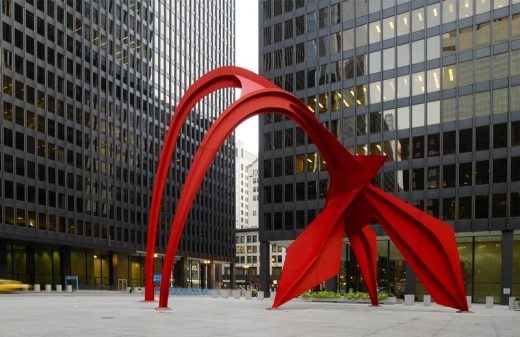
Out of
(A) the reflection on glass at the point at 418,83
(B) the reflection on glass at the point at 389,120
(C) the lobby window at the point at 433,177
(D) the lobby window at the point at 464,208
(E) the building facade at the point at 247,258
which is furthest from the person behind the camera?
(E) the building facade at the point at 247,258

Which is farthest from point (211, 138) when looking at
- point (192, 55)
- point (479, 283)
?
point (192, 55)

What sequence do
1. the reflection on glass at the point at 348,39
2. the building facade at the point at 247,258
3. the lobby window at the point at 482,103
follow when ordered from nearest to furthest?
the lobby window at the point at 482,103 < the reflection on glass at the point at 348,39 < the building facade at the point at 247,258

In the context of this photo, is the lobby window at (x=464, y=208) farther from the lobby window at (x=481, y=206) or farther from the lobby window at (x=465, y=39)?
the lobby window at (x=465, y=39)

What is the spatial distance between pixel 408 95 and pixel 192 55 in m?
66.6

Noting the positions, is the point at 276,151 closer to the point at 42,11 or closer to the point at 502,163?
the point at 502,163

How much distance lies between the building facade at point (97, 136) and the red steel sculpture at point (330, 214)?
42206 millimetres

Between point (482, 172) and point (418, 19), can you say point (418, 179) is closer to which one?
point (482, 172)

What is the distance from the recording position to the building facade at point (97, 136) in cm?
6488

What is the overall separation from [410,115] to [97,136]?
4603 centimetres

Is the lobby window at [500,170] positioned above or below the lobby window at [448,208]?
above

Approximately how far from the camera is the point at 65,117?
72938 mm

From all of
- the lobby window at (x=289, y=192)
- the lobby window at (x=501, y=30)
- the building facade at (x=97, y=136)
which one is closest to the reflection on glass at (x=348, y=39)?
the lobby window at (x=501, y=30)

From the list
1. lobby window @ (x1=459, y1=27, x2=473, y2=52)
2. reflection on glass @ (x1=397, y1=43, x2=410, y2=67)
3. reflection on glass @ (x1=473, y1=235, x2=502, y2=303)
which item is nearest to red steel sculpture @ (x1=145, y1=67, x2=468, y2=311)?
reflection on glass @ (x1=473, y1=235, x2=502, y2=303)

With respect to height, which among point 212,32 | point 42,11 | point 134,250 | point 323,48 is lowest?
point 134,250
